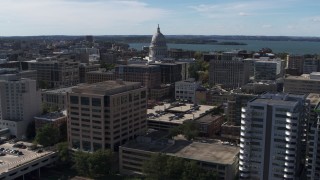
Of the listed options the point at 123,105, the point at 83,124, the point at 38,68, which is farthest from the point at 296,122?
the point at 38,68

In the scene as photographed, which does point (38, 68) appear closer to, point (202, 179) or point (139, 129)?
point (139, 129)

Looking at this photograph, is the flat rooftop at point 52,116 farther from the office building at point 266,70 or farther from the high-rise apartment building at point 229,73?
the office building at point 266,70

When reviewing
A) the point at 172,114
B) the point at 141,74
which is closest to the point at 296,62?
the point at 141,74

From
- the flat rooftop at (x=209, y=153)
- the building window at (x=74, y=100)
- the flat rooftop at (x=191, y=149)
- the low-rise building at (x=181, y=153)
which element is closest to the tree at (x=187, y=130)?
the flat rooftop at (x=191, y=149)

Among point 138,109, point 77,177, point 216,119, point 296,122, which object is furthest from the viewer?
point 216,119

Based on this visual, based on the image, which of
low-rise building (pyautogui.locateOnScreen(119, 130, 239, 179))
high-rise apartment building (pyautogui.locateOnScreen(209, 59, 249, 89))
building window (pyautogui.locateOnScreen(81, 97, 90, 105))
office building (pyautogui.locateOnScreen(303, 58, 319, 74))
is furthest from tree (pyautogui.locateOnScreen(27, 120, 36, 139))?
office building (pyautogui.locateOnScreen(303, 58, 319, 74))

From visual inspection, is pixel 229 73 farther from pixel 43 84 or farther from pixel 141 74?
pixel 43 84
